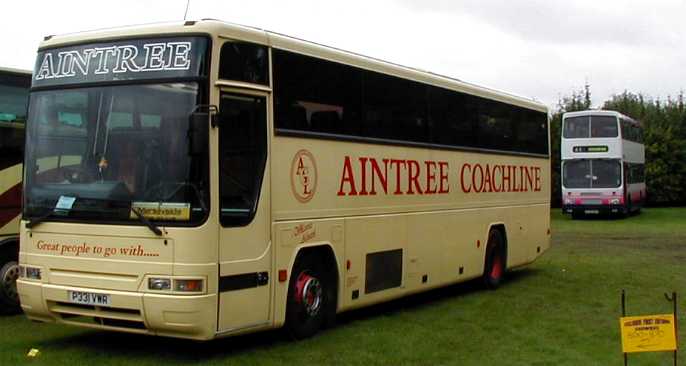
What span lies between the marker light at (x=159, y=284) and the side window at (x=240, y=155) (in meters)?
0.76

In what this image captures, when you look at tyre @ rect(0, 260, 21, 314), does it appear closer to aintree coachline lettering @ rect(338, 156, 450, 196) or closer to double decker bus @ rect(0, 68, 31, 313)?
double decker bus @ rect(0, 68, 31, 313)

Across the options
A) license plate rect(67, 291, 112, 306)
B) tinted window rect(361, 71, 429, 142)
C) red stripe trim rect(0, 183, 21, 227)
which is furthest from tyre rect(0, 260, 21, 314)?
tinted window rect(361, 71, 429, 142)

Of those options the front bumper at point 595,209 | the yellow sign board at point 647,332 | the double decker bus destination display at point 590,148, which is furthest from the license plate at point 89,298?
the front bumper at point 595,209

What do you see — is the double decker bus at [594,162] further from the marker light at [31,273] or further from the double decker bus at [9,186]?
the marker light at [31,273]

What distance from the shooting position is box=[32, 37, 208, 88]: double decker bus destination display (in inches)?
342

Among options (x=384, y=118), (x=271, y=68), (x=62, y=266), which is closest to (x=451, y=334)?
(x=384, y=118)

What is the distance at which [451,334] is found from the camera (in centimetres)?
1091

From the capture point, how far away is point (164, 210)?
8.53 m

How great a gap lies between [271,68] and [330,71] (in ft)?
4.33

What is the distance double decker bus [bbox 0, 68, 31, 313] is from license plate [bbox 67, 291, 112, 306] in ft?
9.91

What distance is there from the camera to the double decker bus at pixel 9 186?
11516 mm

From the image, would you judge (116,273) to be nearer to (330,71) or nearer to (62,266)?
(62,266)

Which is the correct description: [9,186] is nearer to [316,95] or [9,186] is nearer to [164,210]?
[164,210]

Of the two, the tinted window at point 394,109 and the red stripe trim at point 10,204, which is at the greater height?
the tinted window at point 394,109
